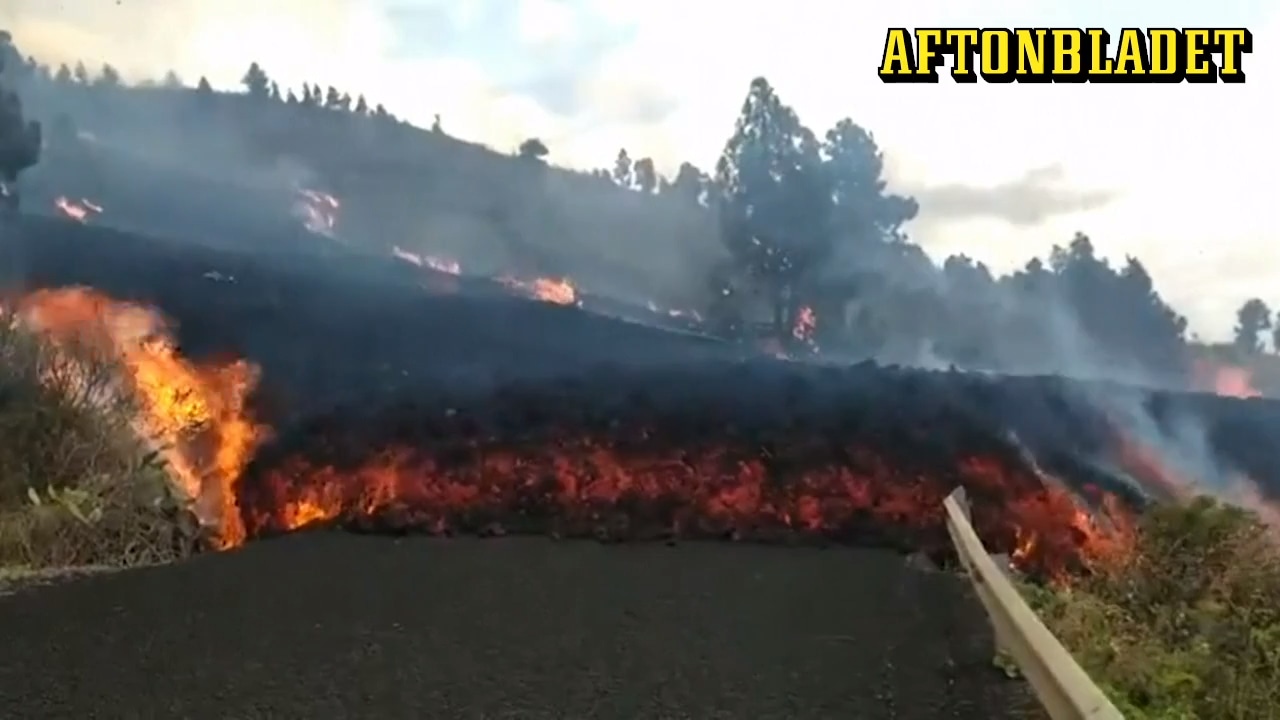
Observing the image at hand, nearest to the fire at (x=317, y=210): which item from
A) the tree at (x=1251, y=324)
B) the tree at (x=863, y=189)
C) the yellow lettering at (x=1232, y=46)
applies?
the tree at (x=863, y=189)

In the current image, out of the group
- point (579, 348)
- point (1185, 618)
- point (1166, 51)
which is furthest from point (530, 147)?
point (1185, 618)

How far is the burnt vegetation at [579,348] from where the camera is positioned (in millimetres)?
10344

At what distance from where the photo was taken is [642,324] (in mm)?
11391

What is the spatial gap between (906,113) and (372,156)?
16.9 ft

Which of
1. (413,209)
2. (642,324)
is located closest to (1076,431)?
(642,324)

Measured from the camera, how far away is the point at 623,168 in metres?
11.7

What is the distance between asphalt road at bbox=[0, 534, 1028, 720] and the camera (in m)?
4.26

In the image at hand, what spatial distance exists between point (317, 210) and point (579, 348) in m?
2.93

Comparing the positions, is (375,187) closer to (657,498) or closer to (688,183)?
(688,183)

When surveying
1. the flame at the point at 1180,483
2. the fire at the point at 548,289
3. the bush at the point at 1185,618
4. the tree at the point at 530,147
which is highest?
the tree at the point at 530,147

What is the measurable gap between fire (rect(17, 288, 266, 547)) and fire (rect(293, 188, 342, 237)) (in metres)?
1.63

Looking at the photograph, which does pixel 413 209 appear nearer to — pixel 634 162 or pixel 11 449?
pixel 634 162

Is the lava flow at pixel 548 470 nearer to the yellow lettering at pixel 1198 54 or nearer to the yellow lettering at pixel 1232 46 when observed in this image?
the yellow lettering at pixel 1198 54

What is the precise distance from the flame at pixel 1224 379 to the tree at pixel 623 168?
5.45 m
